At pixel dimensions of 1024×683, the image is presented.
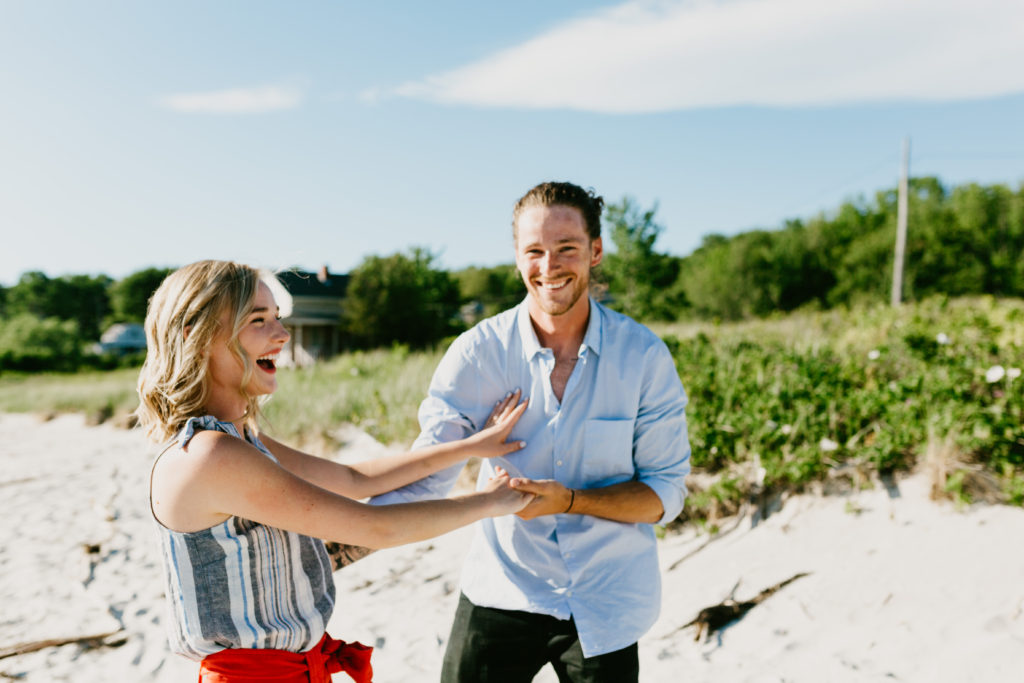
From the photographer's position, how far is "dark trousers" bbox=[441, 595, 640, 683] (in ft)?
7.78

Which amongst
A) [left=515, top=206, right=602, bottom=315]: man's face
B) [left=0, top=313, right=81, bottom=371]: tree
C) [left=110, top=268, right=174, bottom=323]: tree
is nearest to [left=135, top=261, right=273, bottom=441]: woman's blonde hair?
[left=515, top=206, right=602, bottom=315]: man's face

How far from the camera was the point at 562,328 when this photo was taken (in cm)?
267

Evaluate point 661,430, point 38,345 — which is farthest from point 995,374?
point 38,345

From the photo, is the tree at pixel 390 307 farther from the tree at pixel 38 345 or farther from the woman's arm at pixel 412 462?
the tree at pixel 38 345

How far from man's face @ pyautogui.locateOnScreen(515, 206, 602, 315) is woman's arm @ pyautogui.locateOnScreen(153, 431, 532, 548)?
1.12 m

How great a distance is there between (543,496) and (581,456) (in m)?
0.28

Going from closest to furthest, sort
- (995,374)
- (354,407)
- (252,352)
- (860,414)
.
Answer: (252,352) < (995,374) < (860,414) < (354,407)

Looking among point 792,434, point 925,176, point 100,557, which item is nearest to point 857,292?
point 925,176

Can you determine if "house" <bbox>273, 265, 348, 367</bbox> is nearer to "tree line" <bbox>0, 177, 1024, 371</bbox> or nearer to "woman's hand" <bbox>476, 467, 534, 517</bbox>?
"tree line" <bbox>0, 177, 1024, 371</bbox>

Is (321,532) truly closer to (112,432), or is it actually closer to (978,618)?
(978,618)

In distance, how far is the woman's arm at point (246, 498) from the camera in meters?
1.63

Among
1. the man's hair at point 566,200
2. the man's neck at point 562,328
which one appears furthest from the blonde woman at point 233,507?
the man's hair at point 566,200

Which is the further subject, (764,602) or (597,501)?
(764,602)

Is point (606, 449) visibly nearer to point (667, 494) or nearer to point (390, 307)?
point (667, 494)
